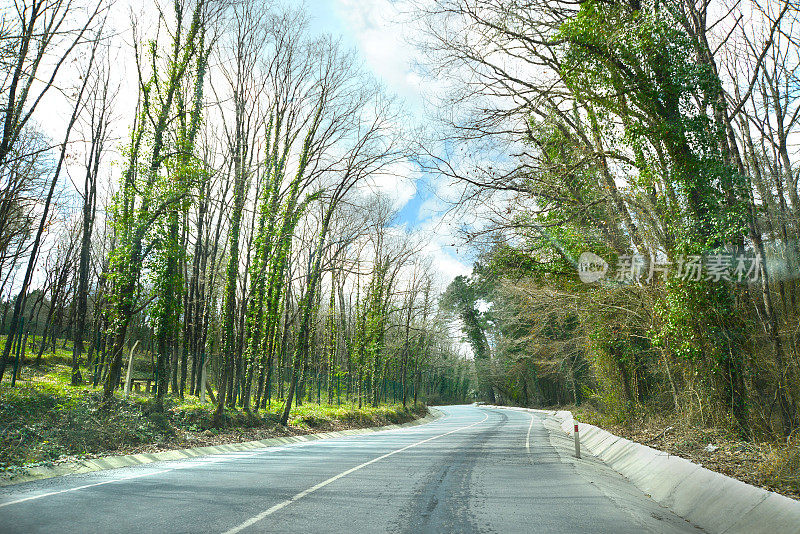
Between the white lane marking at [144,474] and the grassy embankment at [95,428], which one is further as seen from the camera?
the grassy embankment at [95,428]

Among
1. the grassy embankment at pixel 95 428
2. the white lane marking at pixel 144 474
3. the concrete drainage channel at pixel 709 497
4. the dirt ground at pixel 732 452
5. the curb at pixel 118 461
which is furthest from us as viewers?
the grassy embankment at pixel 95 428

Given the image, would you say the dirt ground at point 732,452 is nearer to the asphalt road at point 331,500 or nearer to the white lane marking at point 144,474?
the asphalt road at point 331,500

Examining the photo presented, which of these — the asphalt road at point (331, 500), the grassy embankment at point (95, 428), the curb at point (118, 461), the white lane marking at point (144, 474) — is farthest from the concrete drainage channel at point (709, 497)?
the grassy embankment at point (95, 428)

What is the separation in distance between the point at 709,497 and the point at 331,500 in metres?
4.61

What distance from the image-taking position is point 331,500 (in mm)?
6207

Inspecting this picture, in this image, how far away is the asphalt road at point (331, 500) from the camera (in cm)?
500

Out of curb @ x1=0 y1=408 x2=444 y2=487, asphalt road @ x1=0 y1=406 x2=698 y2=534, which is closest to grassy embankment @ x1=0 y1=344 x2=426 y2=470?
curb @ x1=0 y1=408 x2=444 y2=487

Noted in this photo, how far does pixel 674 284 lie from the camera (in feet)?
34.0

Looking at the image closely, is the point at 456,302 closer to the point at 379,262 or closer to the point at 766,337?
the point at 379,262

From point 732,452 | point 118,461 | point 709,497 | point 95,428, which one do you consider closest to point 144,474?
point 118,461

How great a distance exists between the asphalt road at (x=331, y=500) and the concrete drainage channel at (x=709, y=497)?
28 centimetres

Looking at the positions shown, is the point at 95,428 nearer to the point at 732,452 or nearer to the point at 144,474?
the point at 144,474

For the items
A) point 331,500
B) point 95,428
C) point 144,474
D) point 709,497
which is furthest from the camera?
point 95,428

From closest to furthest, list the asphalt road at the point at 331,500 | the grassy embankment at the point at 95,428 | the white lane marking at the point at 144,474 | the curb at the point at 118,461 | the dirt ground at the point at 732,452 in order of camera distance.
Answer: the asphalt road at the point at 331,500, the dirt ground at the point at 732,452, the white lane marking at the point at 144,474, the curb at the point at 118,461, the grassy embankment at the point at 95,428
